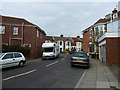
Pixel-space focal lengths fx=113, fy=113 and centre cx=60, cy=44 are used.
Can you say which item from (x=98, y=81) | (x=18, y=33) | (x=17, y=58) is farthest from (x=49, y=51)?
(x=98, y=81)

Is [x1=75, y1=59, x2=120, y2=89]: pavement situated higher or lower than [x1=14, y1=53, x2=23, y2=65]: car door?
lower

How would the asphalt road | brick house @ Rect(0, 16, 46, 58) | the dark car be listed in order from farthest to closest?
1. brick house @ Rect(0, 16, 46, 58)
2. the dark car
3. the asphalt road

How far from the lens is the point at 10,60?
10.5m

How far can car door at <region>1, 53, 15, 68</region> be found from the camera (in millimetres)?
9796

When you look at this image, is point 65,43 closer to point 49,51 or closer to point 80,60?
point 49,51

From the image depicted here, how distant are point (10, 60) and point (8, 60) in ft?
0.78

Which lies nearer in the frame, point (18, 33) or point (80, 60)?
point (80, 60)

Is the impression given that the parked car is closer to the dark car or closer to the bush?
the bush

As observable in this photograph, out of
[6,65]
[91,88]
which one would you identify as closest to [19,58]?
[6,65]

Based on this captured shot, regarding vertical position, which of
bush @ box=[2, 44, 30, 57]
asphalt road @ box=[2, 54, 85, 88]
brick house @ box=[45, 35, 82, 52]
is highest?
brick house @ box=[45, 35, 82, 52]

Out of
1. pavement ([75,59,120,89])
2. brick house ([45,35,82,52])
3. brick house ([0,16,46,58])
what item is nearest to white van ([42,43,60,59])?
brick house ([0,16,46,58])

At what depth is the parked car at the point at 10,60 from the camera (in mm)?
9789

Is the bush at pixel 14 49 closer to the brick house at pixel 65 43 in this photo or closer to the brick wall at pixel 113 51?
the brick wall at pixel 113 51

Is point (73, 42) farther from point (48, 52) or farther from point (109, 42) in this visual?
point (109, 42)
